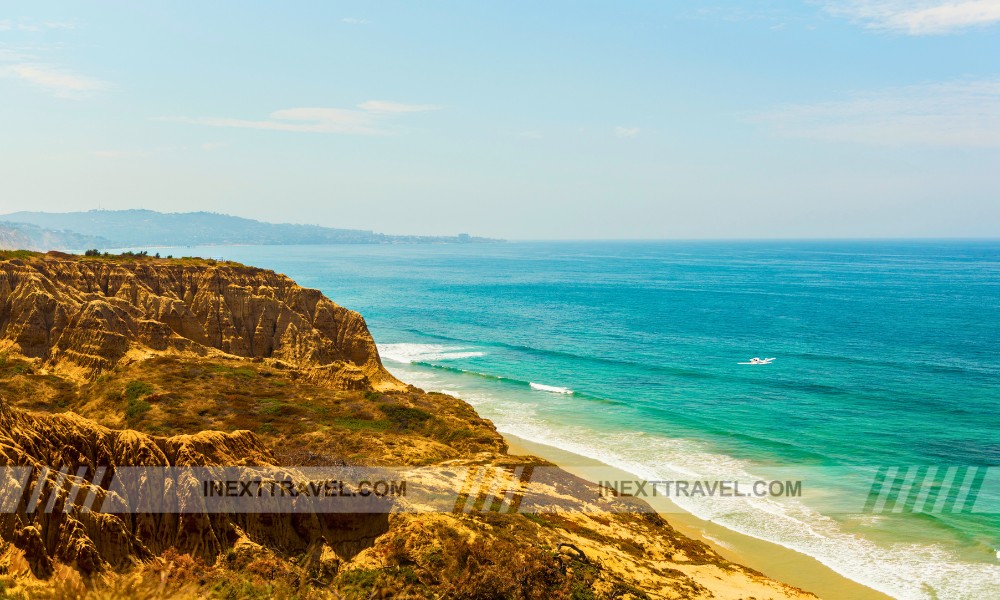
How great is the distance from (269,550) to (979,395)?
63442 millimetres

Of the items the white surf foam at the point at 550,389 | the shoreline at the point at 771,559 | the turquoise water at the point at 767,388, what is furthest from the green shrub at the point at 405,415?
the white surf foam at the point at 550,389

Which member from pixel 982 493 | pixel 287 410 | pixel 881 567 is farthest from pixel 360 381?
pixel 982 493

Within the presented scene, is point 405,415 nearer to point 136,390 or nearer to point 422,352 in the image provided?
point 136,390

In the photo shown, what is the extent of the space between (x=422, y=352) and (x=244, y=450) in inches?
2473

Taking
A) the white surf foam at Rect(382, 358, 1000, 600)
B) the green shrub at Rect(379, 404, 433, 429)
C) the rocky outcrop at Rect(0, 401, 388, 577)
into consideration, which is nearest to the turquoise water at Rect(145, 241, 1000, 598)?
the white surf foam at Rect(382, 358, 1000, 600)

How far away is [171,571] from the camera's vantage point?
16.4 m

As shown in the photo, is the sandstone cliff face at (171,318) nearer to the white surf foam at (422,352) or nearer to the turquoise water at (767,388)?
the turquoise water at (767,388)

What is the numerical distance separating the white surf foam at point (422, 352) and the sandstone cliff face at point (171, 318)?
65.2ft

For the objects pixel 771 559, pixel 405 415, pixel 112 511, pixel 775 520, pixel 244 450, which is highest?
pixel 244 450

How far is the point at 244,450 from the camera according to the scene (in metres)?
21.1

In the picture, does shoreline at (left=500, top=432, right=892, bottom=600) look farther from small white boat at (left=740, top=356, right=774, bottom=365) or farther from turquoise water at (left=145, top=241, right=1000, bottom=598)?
small white boat at (left=740, top=356, right=774, bottom=365)

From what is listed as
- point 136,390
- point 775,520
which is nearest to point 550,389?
point 775,520

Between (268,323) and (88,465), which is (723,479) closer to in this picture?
(88,465)

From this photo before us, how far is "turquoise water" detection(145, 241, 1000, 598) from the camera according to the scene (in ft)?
107
